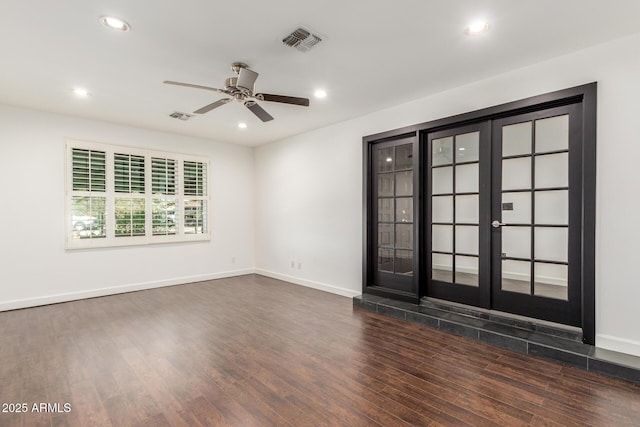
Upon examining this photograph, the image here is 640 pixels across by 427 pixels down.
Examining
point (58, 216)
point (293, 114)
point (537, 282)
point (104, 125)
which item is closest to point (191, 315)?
point (58, 216)

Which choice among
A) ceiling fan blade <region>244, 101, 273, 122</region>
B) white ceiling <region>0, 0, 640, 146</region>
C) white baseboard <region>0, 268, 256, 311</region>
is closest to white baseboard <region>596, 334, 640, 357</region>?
white ceiling <region>0, 0, 640, 146</region>

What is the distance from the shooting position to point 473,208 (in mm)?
3773

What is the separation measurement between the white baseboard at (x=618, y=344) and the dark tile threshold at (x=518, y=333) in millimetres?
72

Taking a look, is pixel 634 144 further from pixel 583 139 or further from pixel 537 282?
pixel 537 282

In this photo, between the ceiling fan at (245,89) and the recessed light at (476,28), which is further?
the ceiling fan at (245,89)

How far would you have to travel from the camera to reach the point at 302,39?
274 centimetres

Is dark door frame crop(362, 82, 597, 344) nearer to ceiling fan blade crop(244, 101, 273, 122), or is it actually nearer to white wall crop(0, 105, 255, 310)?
ceiling fan blade crop(244, 101, 273, 122)

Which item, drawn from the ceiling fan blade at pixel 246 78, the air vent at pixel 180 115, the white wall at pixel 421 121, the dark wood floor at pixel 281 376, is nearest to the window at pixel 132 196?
the air vent at pixel 180 115

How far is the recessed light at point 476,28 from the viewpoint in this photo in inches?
99.7

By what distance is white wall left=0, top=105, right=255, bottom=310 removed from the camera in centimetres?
446

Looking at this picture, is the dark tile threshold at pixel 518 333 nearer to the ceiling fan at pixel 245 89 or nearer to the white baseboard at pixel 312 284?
the white baseboard at pixel 312 284

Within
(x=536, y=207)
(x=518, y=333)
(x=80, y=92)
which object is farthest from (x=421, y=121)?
(x=80, y=92)

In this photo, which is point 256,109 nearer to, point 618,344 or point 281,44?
point 281,44

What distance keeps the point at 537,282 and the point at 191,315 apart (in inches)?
156
